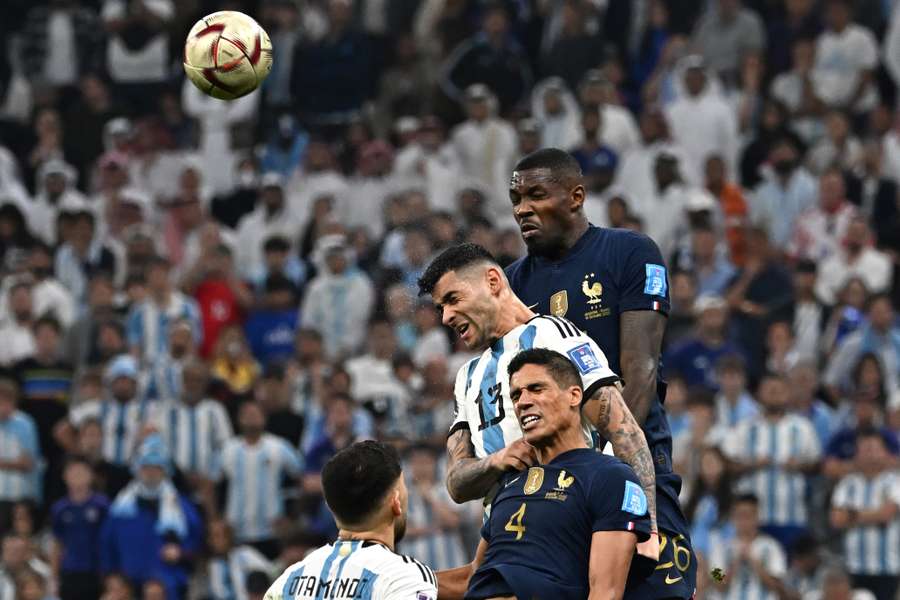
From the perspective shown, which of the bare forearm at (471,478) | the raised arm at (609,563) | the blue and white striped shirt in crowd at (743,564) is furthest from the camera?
the blue and white striped shirt in crowd at (743,564)

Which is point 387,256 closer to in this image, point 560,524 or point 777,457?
point 777,457

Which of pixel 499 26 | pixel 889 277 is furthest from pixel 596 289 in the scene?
pixel 499 26

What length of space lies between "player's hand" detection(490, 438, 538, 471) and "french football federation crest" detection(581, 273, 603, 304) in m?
0.81

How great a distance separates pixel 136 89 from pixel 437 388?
7.96 meters

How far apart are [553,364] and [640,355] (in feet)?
2.36

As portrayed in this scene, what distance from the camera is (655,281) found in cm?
815

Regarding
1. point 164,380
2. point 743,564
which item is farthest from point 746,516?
point 164,380

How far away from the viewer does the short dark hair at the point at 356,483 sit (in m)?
7.53

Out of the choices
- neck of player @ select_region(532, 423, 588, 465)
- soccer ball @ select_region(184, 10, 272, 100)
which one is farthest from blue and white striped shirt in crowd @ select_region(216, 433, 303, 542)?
neck of player @ select_region(532, 423, 588, 465)

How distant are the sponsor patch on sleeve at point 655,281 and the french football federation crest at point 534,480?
1060 mm

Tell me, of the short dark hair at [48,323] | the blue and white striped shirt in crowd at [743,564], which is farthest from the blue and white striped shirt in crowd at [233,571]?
the blue and white striped shirt in crowd at [743,564]

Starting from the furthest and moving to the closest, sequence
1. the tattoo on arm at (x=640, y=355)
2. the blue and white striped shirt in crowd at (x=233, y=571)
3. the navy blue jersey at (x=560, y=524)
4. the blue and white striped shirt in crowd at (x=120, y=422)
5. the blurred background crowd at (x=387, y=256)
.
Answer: the blue and white striped shirt in crowd at (x=120, y=422) → the blue and white striped shirt in crowd at (x=233, y=571) → the blurred background crowd at (x=387, y=256) → the tattoo on arm at (x=640, y=355) → the navy blue jersey at (x=560, y=524)

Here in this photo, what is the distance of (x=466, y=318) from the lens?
7.80 meters

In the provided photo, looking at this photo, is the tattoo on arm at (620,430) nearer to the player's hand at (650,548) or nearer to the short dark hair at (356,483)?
the player's hand at (650,548)
